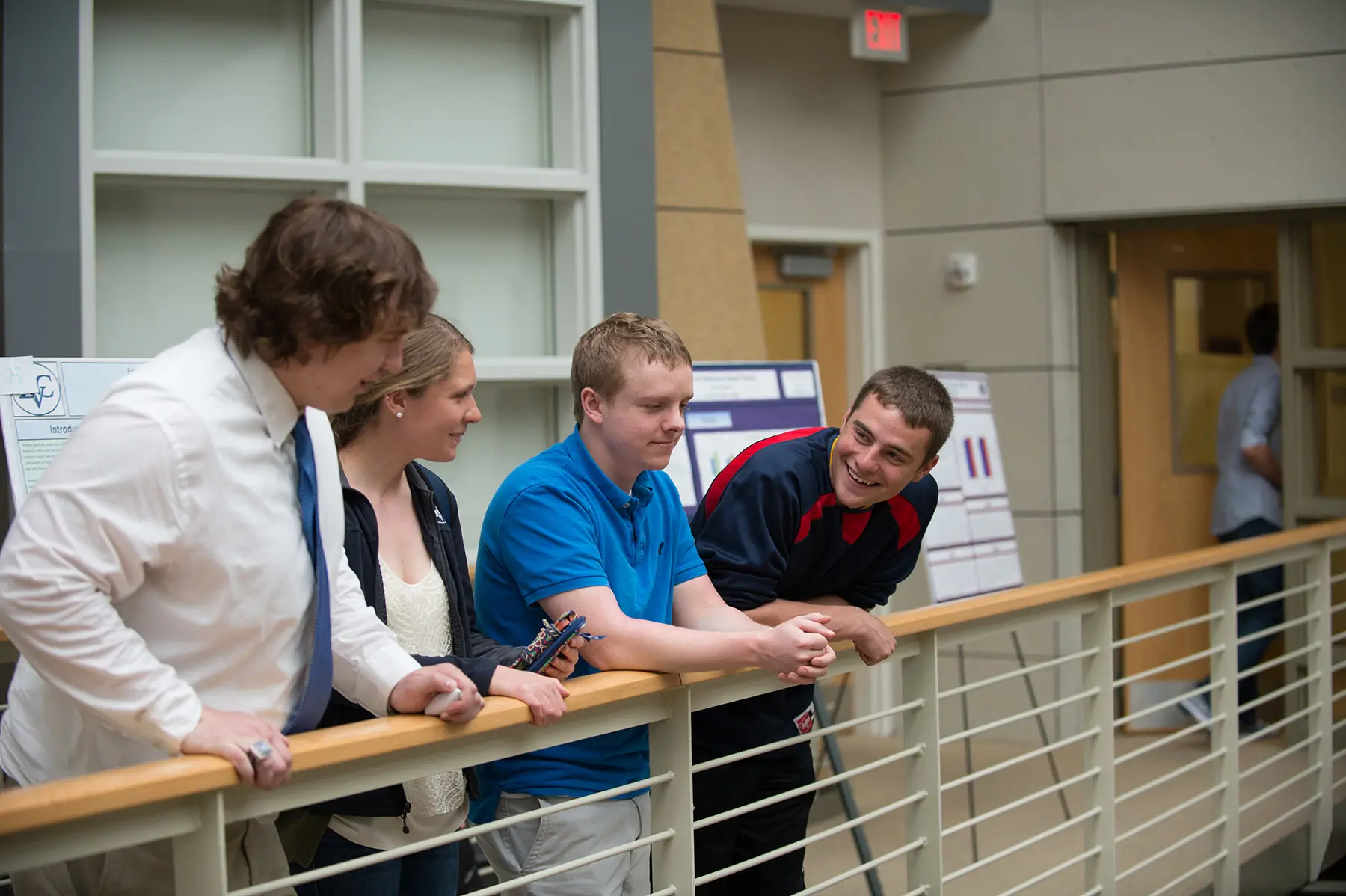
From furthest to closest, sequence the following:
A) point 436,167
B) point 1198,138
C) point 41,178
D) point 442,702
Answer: point 1198,138, point 436,167, point 41,178, point 442,702

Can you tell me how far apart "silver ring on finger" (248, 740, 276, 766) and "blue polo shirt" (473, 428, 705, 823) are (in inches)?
21.9

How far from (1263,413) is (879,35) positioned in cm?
204

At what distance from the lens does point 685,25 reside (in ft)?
15.5

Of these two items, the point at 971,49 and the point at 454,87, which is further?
the point at 971,49

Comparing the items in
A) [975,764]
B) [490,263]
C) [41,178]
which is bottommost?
[975,764]

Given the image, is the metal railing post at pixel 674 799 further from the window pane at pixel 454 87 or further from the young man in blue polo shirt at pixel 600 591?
the window pane at pixel 454 87

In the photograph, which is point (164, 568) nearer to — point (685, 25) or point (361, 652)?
point (361, 652)

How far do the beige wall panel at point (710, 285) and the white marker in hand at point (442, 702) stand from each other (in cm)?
301

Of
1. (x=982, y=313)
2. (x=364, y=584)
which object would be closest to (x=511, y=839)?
(x=364, y=584)

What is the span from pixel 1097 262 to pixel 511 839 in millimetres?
4330

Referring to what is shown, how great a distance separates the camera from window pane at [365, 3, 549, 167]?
12.3 ft

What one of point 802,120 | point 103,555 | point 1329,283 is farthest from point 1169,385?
point 103,555

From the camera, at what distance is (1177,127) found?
210 inches

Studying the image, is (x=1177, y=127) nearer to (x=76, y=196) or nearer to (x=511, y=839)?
(x=76, y=196)
